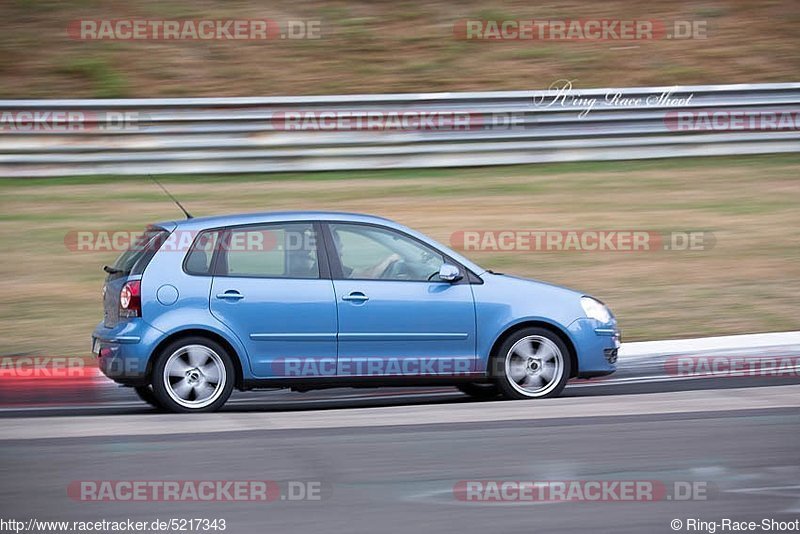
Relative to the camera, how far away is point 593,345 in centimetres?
875

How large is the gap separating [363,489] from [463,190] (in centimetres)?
954

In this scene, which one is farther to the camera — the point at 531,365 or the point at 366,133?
the point at 366,133

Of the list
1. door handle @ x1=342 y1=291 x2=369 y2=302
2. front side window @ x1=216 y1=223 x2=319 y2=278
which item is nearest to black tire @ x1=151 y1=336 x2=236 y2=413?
front side window @ x1=216 y1=223 x2=319 y2=278

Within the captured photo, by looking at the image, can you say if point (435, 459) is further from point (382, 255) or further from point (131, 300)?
point (131, 300)

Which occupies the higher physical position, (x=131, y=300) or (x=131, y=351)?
(x=131, y=300)

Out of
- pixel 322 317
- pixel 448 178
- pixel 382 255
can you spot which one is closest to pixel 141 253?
pixel 322 317

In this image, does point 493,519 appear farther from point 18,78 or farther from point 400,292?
point 18,78

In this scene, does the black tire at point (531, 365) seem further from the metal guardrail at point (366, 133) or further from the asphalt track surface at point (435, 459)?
the metal guardrail at point (366, 133)

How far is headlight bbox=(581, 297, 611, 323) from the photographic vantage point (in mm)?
8797

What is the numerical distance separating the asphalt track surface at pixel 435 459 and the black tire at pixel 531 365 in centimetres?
31

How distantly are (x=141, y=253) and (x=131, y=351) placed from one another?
759mm

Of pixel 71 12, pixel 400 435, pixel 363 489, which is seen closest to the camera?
pixel 363 489

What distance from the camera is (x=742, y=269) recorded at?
42.1 feet

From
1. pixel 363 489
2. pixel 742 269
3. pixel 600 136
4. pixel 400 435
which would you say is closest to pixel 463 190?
pixel 600 136
